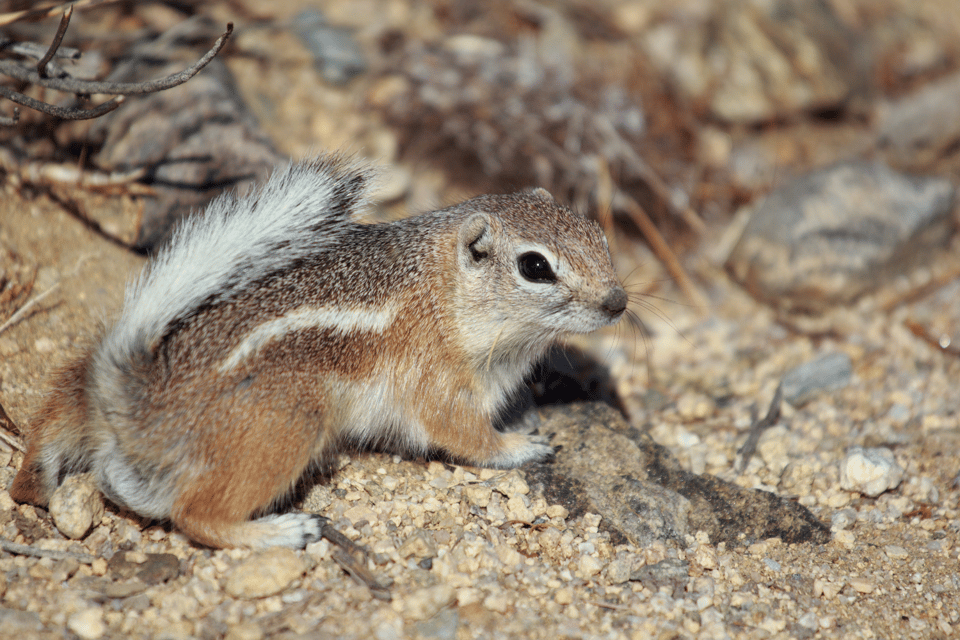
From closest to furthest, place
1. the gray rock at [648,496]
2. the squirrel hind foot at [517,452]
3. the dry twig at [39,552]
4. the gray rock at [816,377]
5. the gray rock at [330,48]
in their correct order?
the dry twig at [39,552], the gray rock at [648,496], the squirrel hind foot at [517,452], the gray rock at [816,377], the gray rock at [330,48]

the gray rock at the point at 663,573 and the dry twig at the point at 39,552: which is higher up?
the dry twig at the point at 39,552

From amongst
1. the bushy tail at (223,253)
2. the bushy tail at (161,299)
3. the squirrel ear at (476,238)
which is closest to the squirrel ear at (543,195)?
the squirrel ear at (476,238)

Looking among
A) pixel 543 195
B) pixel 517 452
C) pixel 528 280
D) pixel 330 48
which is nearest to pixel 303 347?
pixel 528 280

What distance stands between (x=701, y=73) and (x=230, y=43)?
14.0ft

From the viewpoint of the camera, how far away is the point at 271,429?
11.1 feet

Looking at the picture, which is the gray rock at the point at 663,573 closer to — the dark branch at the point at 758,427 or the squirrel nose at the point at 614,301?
the dark branch at the point at 758,427

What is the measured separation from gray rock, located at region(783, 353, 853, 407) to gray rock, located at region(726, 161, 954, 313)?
847 millimetres

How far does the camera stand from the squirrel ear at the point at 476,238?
3951mm

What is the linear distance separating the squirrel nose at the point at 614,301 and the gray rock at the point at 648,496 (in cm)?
84

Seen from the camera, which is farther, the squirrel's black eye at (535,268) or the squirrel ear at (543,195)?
the squirrel ear at (543,195)

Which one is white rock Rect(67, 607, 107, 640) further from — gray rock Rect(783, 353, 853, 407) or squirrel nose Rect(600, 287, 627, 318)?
gray rock Rect(783, 353, 853, 407)

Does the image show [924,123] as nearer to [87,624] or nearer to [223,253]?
[223,253]

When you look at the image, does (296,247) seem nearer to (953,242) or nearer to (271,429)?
(271,429)

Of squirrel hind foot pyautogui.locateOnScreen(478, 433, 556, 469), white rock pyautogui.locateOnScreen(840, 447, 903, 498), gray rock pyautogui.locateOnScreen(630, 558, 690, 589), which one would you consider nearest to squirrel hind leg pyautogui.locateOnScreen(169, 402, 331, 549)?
squirrel hind foot pyautogui.locateOnScreen(478, 433, 556, 469)
